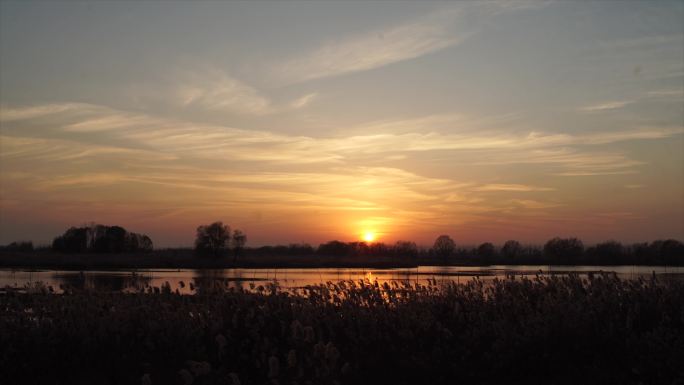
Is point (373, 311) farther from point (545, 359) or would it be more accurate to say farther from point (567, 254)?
point (567, 254)

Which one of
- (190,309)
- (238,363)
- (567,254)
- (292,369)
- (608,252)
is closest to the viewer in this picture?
(292,369)

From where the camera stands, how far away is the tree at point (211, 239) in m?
103

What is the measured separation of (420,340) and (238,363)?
3710 mm

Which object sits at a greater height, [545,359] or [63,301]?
[63,301]

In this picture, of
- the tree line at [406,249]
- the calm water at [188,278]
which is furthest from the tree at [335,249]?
the calm water at [188,278]

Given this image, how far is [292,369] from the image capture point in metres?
11.5

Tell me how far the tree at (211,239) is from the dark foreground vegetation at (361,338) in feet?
289

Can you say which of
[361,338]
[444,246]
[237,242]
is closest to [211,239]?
[237,242]

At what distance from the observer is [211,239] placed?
103688 millimetres

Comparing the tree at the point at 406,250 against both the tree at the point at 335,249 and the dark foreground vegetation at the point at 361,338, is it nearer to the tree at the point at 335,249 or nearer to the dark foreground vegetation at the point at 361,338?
the tree at the point at 335,249

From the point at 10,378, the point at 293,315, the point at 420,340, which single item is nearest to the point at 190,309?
the point at 293,315

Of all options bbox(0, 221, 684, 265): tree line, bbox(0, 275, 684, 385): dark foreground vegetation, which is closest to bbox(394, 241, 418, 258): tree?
bbox(0, 221, 684, 265): tree line

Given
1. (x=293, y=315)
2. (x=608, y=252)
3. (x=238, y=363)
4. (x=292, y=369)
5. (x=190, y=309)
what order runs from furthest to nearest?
(x=608, y=252)
(x=190, y=309)
(x=293, y=315)
(x=238, y=363)
(x=292, y=369)

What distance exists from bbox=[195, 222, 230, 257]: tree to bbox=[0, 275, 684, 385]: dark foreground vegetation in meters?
88.2
